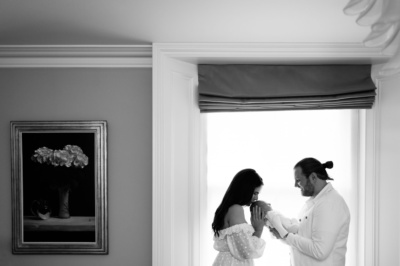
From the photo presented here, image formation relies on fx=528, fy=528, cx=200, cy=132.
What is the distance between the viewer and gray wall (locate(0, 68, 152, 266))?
4371 millimetres

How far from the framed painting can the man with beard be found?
144 centimetres

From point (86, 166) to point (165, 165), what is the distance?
71 cm

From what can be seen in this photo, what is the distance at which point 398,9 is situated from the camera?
147 centimetres

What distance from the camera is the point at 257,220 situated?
413 cm

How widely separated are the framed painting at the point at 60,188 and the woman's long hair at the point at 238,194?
0.98m

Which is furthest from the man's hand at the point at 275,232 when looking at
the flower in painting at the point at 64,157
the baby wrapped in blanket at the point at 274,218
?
the flower in painting at the point at 64,157

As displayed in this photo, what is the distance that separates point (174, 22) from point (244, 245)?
66.2 inches

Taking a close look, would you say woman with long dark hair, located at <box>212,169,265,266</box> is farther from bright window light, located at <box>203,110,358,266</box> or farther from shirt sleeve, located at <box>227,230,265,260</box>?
bright window light, located at <box>203,110,358,266</box>

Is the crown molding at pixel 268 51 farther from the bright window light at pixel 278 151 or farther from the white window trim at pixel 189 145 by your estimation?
the bright window light at pixel 278 151

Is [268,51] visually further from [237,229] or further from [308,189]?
[237,229]

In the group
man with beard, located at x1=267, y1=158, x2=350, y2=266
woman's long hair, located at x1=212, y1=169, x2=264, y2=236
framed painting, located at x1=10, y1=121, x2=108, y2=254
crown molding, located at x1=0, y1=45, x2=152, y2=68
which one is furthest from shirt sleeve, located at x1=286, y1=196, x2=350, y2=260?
crown molding, located at x1=0, y1=45, x2=152, y2=68

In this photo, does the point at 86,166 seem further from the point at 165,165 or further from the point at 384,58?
the point at 384,58

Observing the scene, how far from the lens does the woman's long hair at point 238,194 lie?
396cm

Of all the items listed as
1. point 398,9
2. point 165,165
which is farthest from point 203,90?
point 398,9
